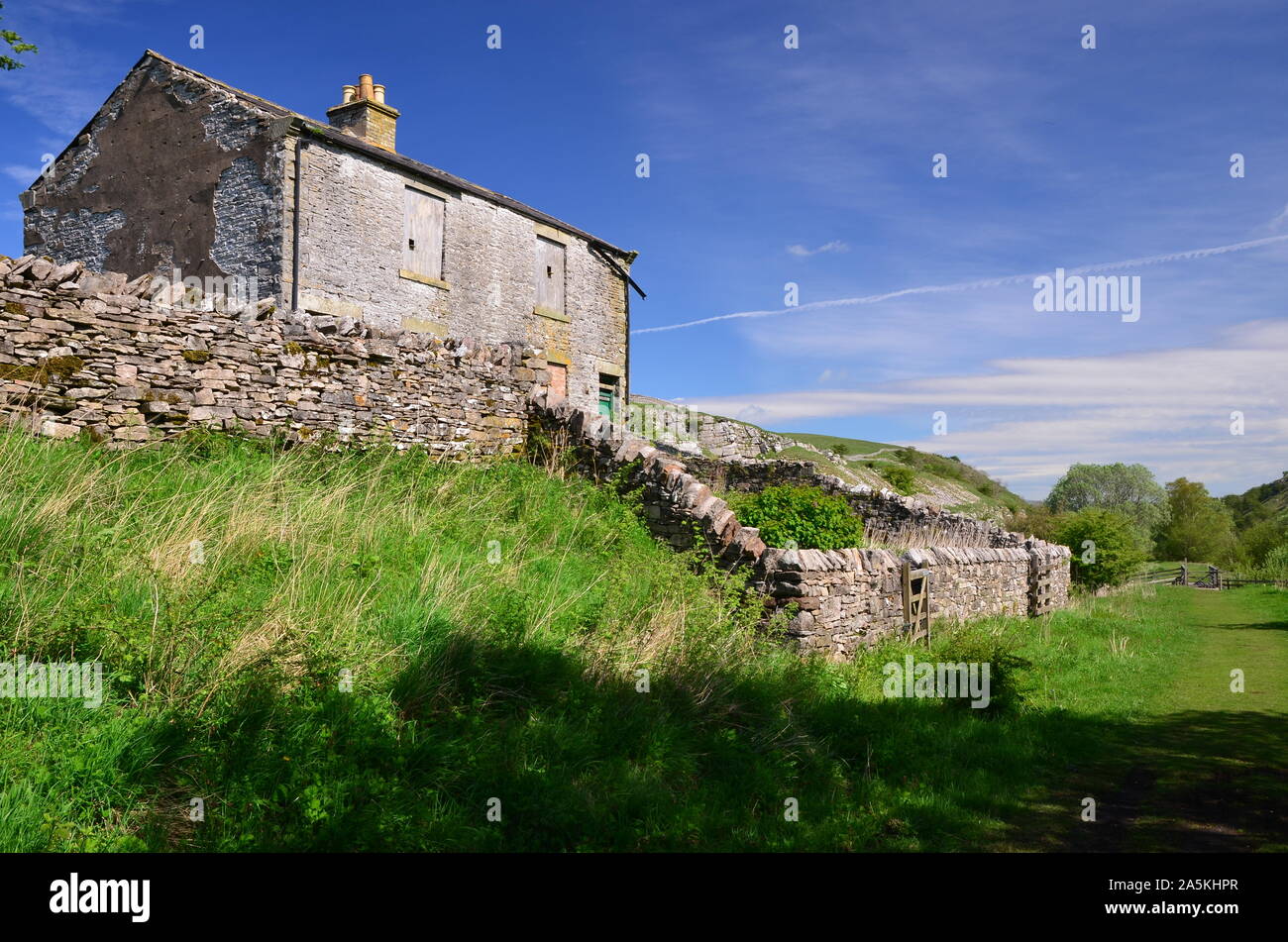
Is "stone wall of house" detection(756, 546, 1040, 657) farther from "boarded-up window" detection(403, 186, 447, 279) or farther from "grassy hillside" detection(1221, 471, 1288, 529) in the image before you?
"grassy hillside" detection(1221, 471, 1288, 529)

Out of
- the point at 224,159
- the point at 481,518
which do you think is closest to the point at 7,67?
the point at 224,159

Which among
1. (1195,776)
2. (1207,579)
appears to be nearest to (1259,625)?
(1195,776)

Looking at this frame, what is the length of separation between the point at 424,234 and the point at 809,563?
42.2 feet

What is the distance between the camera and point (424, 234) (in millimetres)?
18141

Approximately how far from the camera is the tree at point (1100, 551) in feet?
75.6

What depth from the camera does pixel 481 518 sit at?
9336 millimetres

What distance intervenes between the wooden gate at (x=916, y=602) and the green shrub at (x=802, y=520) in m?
0.92

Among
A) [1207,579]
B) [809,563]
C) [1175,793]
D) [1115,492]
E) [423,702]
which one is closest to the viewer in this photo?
[423,702]

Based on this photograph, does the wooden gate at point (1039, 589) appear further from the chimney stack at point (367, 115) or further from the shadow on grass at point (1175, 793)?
the chimney stack at point (367, 115)

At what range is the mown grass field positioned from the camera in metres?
4.28

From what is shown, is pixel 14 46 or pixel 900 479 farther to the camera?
pixel 900 479

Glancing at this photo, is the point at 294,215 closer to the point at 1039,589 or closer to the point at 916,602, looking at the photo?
the point at 916,602
